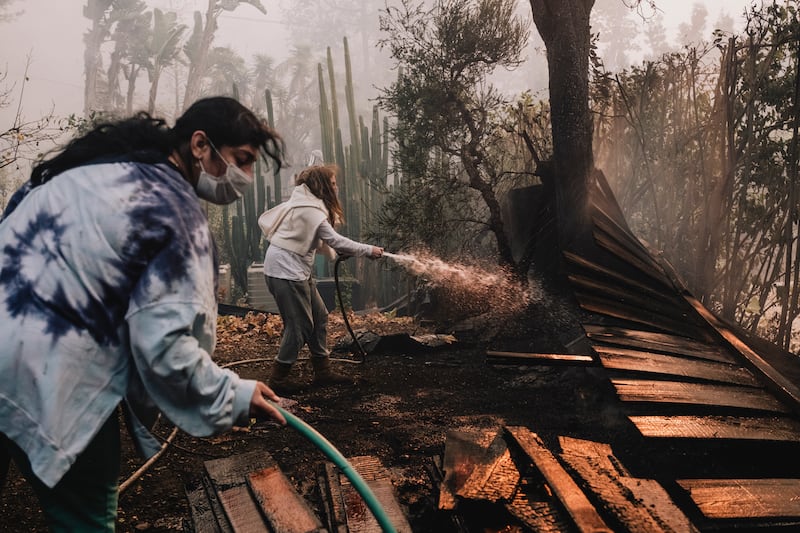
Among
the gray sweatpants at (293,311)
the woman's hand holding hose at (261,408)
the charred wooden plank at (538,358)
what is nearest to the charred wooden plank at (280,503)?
the woman's hand holding hose at (261,408)

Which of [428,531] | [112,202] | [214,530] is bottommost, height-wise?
[428,531]

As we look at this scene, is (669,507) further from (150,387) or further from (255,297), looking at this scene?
(255,297)

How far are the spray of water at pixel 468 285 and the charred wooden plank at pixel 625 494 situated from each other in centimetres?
496

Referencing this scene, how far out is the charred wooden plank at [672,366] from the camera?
338 cm

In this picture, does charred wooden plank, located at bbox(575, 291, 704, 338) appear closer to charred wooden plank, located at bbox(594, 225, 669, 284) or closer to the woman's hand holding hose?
charred wooden plank, located at bbox(594, 225, 669, 284)

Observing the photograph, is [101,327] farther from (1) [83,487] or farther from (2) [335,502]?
(2) [335,502]

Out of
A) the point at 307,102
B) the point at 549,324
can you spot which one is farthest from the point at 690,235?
the point at 307,102

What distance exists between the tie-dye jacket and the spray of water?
626 centimetres

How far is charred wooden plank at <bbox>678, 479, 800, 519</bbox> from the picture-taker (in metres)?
2.13

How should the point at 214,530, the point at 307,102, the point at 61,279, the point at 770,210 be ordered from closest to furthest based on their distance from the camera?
the point at 61,279, the point at 214,530, the point at 770,210, the point at 307,102

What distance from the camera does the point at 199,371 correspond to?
148 cm

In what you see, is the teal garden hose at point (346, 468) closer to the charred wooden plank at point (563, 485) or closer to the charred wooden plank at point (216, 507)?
the charred wooden plank at point (563, 485)

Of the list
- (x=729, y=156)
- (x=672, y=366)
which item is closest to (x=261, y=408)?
(x=672, y=366)

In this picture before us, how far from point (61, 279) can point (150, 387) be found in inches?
14.0
